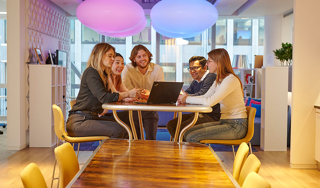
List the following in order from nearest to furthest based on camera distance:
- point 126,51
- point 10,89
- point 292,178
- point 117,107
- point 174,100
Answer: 1. point 117,107
2. point 174,100
3. point 292,178
4. point 10,89
5. point 126,51

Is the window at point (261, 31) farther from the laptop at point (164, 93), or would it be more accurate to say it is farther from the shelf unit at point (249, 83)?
the laptop at point (164, 93)

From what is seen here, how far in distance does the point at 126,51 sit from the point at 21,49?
433 centimetres

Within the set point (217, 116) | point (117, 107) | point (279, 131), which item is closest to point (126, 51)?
point (279, 131)

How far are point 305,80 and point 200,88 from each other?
1.39m

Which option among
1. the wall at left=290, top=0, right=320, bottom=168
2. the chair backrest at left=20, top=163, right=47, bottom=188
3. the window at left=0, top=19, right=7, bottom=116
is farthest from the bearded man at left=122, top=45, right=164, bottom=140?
the window at left=0, top=19, right=7, bottom=116

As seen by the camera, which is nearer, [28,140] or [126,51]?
[28,140]

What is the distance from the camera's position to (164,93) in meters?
2.74

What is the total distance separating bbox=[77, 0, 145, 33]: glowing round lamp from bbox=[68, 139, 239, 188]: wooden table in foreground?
1.81m

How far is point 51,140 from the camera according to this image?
4.95 m

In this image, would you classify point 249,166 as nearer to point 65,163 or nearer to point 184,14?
point 65,163

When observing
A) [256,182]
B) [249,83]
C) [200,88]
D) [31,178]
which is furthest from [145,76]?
[249,83]

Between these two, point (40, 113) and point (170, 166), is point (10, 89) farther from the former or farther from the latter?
point (170, 166)

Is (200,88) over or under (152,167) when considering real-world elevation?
over

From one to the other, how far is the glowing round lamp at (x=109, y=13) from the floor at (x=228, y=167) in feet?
6.15
